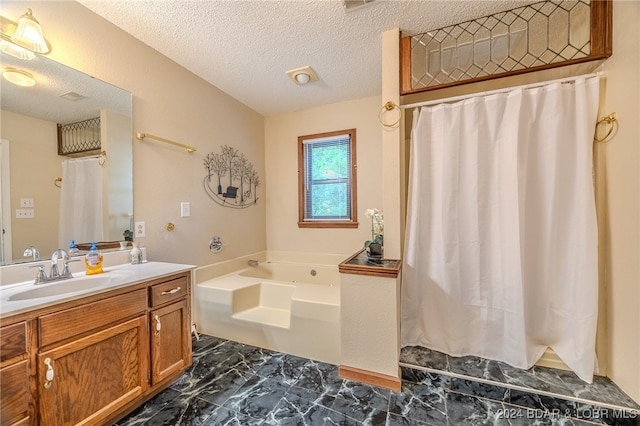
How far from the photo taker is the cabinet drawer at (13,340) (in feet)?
3.13

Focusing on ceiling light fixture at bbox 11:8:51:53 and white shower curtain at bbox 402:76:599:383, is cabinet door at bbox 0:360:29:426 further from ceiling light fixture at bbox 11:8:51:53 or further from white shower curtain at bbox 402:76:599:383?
white shower curtain at bbox 402:76:599:383

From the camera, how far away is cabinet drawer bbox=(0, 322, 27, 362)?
953 millimetres

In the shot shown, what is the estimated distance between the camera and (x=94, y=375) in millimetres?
1230

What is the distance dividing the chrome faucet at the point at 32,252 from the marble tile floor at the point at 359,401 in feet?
3.41

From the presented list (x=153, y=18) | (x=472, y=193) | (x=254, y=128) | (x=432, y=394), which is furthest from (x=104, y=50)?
(x=432, y=394)

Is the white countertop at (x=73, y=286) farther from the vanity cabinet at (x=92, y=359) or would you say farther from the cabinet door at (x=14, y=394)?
the cabinet door at (x=14, y=394)

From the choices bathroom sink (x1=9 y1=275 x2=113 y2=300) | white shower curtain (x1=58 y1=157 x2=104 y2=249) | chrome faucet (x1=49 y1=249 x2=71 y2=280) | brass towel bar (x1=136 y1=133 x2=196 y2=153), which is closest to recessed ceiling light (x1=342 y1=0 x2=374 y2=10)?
brass towel bar (x1=136 y1=133 x2=196 y2=153)

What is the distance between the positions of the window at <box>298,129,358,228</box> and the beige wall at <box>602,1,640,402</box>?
198 cm

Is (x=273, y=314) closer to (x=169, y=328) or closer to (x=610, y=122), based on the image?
(x=169, y=328)

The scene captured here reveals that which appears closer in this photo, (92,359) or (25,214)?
(92,359)

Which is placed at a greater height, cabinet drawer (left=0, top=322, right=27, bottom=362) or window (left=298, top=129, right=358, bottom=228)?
window (left=298, top=129, right=358, bottom=228)

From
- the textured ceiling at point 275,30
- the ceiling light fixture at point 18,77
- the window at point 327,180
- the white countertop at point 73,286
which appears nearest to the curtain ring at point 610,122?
the textured ceiling at point 275,30

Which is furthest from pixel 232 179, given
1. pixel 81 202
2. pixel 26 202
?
pixel 26 202

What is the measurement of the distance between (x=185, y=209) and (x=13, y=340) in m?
1.42
